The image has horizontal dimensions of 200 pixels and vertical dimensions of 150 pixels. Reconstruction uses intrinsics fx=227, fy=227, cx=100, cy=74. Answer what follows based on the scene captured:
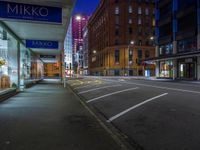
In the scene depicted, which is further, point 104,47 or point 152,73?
point 104,47

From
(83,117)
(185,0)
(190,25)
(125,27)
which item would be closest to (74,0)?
(83,117)

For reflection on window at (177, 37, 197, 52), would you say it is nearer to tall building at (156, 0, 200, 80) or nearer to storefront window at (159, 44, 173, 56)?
tall building at (156, 0, 200, 80)

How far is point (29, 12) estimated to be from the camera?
8.97 metres

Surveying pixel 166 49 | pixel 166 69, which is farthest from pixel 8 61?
pixel 166 49

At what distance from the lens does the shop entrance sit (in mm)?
36072

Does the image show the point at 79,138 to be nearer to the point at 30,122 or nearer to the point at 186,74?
the point at 30,122

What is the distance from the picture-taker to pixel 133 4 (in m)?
Result: 82.5

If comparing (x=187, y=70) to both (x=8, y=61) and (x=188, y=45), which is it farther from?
(x=8, y=61)

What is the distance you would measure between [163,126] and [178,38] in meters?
36.8

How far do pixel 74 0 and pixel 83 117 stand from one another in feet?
14.5

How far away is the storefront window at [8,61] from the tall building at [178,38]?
82.9ft

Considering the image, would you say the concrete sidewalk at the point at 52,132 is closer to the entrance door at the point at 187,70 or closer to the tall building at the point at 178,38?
the tall building at the point at 178,38

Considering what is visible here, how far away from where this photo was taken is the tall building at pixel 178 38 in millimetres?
35656

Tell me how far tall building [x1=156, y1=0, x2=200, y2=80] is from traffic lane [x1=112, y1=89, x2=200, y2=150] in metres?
26.0
